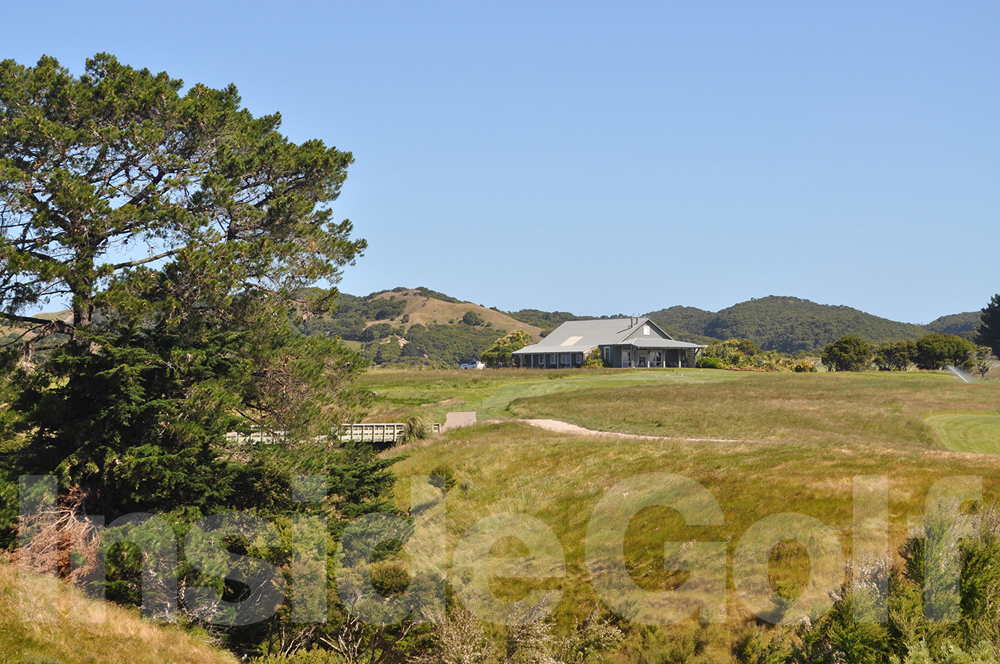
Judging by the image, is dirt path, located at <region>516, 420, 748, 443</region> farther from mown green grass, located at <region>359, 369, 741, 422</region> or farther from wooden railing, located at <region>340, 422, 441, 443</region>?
wooden railing, located at <region>340, 422, 441, 443</region>

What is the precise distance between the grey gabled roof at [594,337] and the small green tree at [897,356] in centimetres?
2189

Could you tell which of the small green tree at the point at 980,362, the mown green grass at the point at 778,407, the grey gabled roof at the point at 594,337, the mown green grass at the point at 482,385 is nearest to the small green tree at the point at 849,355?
the small green tree at the point at 980,362

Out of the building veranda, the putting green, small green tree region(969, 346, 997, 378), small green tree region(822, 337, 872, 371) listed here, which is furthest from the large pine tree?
the putting green

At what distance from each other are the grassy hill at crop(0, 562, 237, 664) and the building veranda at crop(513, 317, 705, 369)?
2711 inches

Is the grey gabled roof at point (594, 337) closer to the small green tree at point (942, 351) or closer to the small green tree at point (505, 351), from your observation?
the small green tree at point (505, 351)

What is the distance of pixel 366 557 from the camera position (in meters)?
20.0

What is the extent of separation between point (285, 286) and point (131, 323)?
16.7ft

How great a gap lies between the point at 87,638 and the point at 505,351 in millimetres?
86666

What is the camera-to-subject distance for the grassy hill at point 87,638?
13.0 metres

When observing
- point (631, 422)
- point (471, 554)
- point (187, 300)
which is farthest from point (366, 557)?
point (631, 422)

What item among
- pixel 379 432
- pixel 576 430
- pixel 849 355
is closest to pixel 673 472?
pixel 576 430

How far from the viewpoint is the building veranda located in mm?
82688

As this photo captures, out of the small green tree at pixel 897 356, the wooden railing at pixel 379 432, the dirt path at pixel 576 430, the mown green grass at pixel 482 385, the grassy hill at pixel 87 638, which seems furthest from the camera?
the small green tree at pixel 897 356

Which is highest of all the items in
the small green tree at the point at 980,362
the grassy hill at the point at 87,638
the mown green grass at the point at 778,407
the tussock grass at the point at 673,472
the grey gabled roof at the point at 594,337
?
the grey gabled roof at the point at 594,337
